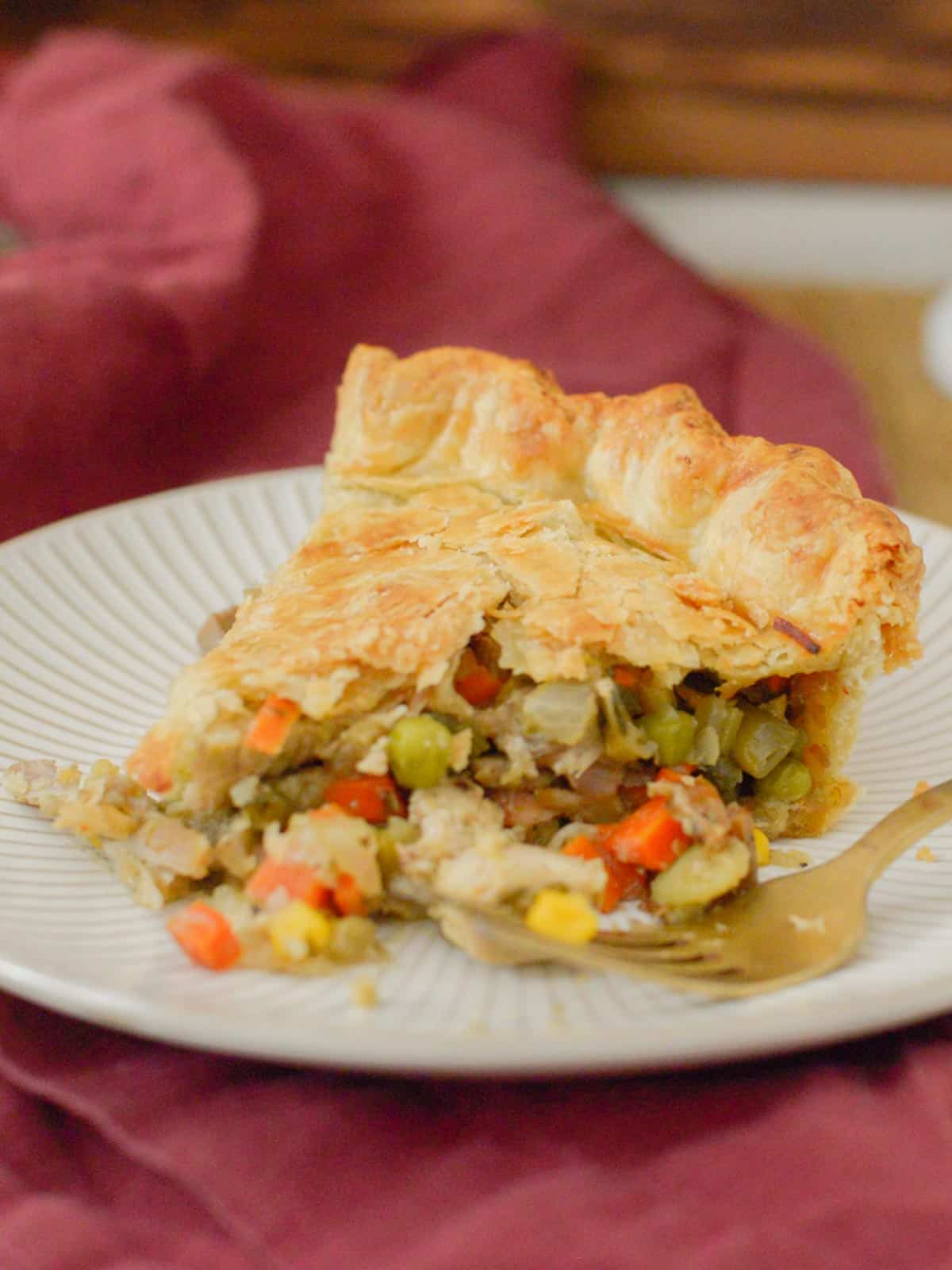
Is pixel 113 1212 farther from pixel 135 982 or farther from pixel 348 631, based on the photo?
pixel 348 631

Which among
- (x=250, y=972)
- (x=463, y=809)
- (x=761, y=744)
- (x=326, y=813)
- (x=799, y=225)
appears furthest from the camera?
(x=799, y=225)

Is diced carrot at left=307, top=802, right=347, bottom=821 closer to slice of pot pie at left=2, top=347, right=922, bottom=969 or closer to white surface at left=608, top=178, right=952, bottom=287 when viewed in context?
slice of pot pie at left=2, top=347, right=922, bottom=969

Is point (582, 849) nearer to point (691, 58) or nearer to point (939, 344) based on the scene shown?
point (939, 344)

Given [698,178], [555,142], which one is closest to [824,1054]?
[555,142]

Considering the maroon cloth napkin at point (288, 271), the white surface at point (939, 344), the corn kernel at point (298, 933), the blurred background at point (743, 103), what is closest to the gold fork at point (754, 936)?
the corn kernel at point (298, 933)

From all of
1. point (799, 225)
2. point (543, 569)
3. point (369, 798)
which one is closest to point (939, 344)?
point (799, 225)

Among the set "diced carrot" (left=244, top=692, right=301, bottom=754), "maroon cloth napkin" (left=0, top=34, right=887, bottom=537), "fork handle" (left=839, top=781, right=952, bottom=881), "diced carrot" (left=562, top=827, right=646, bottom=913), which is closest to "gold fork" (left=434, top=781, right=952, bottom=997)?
"fork handle" (left=839, top=781, right=952, bottom=881)

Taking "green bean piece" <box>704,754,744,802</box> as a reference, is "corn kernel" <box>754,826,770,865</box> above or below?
below
